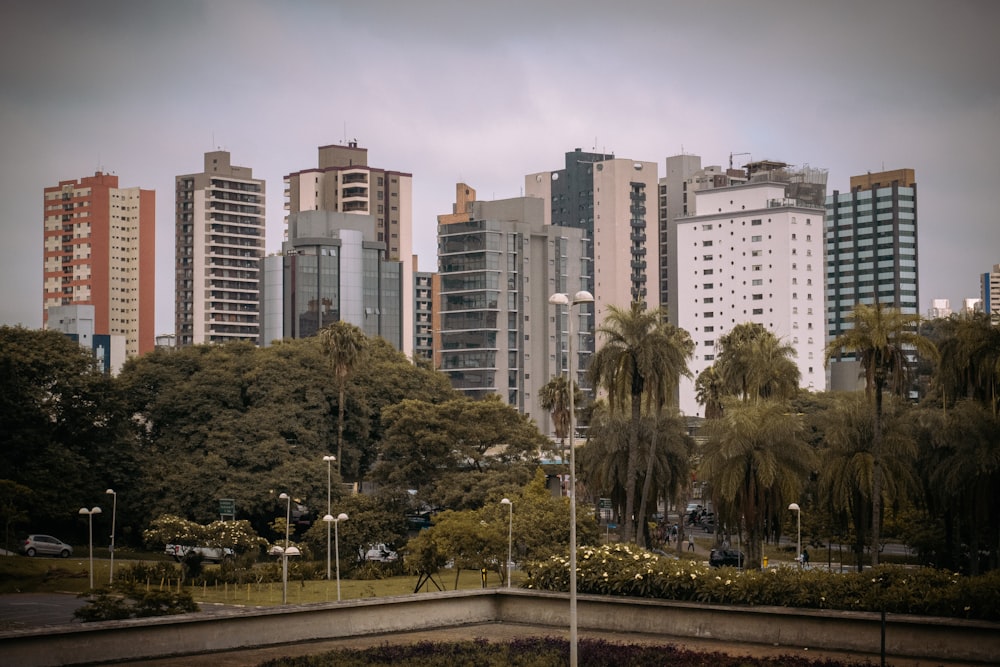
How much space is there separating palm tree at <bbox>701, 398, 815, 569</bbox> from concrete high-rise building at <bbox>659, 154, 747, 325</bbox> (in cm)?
13416

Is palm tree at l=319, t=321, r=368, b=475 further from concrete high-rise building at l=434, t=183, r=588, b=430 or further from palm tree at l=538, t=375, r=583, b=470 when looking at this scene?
concrete high-rise building at l=434, t=183, r=588, b=430

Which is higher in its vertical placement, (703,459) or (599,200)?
(599,200)

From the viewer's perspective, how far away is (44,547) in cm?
6719

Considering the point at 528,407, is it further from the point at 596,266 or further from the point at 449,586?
the point at 449,586

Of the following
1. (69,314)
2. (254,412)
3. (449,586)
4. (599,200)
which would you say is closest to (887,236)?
(599,200)

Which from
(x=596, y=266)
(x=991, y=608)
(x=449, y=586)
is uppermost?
(x=596, y=266)

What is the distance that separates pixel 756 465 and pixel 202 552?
29891mm

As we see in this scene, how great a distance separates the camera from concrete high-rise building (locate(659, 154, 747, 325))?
605 ft

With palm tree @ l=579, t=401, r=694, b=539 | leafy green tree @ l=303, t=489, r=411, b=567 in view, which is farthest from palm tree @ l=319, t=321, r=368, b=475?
palm tree @ l=579, t=401, r=694, b=539

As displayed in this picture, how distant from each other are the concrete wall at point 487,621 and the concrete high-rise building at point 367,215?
141 metres

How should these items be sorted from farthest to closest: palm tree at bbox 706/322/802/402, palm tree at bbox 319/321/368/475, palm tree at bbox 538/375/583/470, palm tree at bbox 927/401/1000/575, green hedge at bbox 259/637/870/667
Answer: palm tree at bbox 538/375/583/470, palm tree at bbox 319/321/368/475, palm tree at bbox 706/322/802/402, palm tree at bbox 927/401/1000/575, green hedge at bbox 259/637/870/667

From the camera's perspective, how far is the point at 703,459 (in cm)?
4938

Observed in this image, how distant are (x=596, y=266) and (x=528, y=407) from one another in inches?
1333

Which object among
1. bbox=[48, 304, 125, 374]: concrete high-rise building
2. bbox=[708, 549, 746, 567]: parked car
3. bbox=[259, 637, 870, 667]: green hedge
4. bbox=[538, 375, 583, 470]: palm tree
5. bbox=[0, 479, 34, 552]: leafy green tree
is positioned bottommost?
bbox=[708, 549, 746, 567]: parked car
